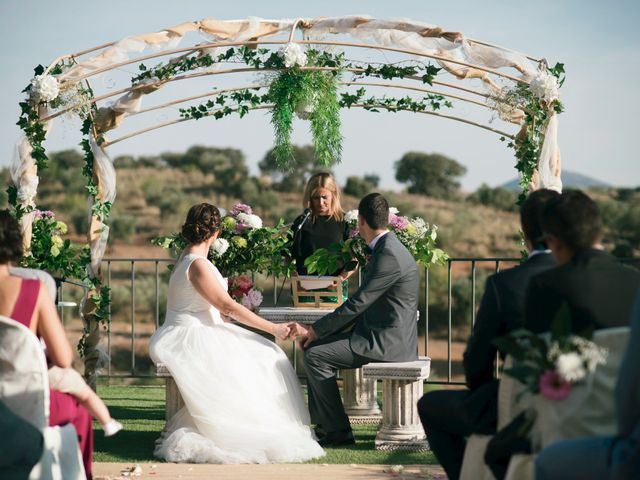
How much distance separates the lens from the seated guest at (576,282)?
9.14ft

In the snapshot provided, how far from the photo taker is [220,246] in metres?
5.98

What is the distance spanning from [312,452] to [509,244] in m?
23.8

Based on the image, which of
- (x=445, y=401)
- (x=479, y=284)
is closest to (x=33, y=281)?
(x=445, y=401)

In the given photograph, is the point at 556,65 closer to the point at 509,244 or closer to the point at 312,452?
the point at 312,452

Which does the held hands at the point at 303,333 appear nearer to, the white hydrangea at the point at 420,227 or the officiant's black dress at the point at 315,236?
the officiant's black dress at the point at 315,236

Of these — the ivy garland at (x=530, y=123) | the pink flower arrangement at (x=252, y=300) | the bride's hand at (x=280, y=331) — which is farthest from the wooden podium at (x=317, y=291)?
the ivy garland at (x=530, y=123)

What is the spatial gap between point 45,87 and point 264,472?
2.86m

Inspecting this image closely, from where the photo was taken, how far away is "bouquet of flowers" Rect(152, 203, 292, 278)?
19.9ft

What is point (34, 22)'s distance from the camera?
23.8m

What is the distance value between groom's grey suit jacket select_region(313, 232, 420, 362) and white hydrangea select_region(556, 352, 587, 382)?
2.63 m

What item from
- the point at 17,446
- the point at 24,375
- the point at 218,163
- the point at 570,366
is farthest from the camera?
the point at 218,163

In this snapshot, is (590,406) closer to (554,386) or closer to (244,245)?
(554,386)

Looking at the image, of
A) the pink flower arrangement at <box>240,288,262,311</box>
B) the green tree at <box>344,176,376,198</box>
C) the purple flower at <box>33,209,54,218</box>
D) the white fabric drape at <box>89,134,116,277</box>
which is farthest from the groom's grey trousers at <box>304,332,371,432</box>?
the green tree at <box>344,176,376,198</box>

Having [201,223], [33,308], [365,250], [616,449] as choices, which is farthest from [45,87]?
[616,449]
